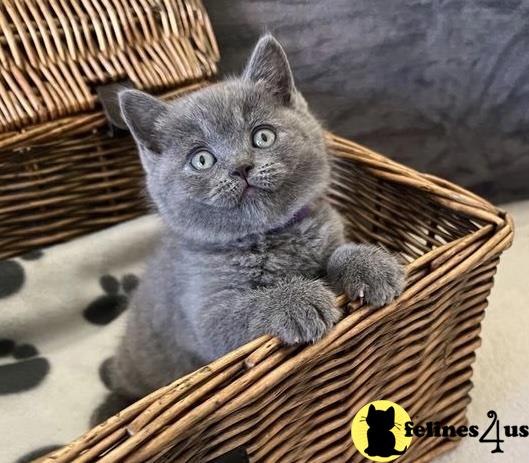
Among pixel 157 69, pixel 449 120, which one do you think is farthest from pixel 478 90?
pixel 157 69

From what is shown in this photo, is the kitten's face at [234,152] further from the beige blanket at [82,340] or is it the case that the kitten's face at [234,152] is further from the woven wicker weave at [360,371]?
the beige blanket at [82,340]

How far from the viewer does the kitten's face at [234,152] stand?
78 cm

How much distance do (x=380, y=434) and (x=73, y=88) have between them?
836 mm

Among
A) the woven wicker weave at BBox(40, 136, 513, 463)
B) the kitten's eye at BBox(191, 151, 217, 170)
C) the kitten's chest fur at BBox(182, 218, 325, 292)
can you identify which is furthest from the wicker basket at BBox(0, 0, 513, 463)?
the kitten's eye at BBox(191, 151, 217, 170)

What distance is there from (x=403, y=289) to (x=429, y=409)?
30 cm

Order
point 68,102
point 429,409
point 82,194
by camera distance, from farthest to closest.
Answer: point 82,194, point 68,102, point 429,409

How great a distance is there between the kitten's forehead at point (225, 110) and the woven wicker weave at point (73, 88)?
38 centimetres

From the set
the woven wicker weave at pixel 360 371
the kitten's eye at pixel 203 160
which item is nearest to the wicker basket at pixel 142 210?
the woven wicker weave at pixel 360 371

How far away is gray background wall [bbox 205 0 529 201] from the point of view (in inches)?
53.4

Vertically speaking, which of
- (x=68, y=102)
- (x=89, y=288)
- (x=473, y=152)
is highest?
(x=68, y=102)

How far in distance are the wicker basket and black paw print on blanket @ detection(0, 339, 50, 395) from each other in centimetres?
20

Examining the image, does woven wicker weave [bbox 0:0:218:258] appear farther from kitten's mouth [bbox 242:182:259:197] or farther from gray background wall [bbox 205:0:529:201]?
kitten's mouth [bbox 242:182:259:197]

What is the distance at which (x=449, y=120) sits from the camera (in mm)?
1447

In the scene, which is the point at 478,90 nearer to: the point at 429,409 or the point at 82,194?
the point at 429,409
